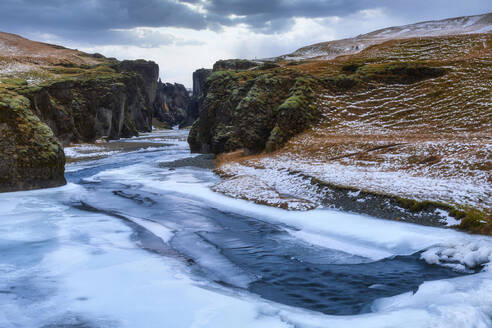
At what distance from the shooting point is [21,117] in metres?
21.6

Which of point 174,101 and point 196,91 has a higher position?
point 196,91

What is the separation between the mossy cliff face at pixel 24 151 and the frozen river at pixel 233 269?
13.1 ft

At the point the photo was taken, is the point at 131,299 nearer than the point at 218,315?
No

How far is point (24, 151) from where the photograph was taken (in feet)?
67.1

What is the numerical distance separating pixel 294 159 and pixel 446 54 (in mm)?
31802

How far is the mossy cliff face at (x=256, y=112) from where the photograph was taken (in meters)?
31.8

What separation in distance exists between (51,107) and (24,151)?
105 feet

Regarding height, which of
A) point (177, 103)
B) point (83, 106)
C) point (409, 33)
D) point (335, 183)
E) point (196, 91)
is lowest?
point (335, 183)

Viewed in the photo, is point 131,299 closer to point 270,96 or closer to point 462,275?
point 462,275

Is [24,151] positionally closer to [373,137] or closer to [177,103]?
[373,137]

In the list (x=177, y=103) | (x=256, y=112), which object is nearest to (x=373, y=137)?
(x=256, y=112)

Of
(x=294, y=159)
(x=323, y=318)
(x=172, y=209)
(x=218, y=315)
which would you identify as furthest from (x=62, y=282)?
(x=294, y=159)

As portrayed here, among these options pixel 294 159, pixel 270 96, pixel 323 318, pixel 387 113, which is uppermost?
pixel 270 96

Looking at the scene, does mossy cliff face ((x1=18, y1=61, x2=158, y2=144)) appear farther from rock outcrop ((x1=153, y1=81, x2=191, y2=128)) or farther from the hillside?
rock outcrop ((x1=153, y1=81, x2=191, y2=128))
